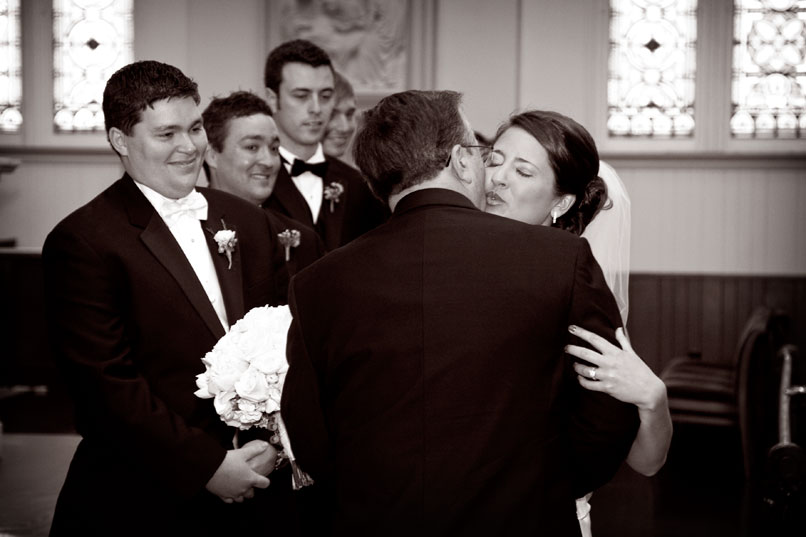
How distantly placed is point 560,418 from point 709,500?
3.98 metres

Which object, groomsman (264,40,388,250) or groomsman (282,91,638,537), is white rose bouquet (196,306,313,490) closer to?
groomsman (282,91,638,537)

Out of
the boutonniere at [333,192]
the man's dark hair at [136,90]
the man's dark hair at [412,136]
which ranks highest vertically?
the man's dark hair at [136,90]

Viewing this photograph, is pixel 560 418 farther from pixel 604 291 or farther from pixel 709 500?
pixel 709 500

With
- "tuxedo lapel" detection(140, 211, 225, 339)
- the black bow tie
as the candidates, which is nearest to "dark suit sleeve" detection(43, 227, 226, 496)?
"tuxedo lapel" detection(140, 211, 225, 339)

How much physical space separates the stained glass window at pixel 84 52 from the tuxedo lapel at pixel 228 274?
700 centimetres

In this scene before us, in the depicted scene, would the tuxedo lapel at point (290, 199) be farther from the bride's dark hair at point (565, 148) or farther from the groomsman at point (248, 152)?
the bride's dark hair at point (565, 148)

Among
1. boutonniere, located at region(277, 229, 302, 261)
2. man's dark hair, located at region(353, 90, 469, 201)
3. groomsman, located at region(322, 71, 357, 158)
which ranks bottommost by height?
boutonniere, located at region(277, 229, 302, 261)

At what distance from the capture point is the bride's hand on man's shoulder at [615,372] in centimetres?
185

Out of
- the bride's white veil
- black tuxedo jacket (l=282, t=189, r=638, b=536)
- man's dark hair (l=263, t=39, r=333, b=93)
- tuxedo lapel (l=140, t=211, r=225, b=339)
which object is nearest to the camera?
black tuxedo jacket (l=282, t=189, r=638, b=536)

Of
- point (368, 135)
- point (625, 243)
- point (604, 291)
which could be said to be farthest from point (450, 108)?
point (625, 243)

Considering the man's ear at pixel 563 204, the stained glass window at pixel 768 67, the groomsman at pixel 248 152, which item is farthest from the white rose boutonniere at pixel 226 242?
the stained glass window at pixel 768 67

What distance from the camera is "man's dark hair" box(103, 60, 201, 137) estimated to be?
2.45 meters

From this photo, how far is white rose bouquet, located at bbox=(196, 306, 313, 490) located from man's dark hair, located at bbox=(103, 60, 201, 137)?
62 cm

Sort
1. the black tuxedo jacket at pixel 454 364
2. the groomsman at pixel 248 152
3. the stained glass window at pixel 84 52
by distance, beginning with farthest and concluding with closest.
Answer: the stained glass window at pixel 84 52 < the groomsman at pixel 248 152 < the black tuxedo jacket at pixel 454 364
